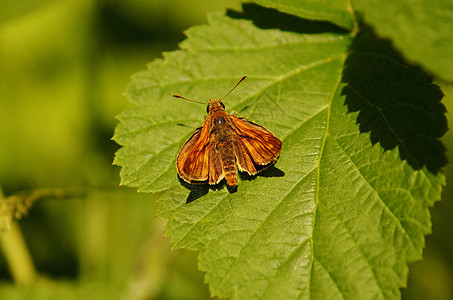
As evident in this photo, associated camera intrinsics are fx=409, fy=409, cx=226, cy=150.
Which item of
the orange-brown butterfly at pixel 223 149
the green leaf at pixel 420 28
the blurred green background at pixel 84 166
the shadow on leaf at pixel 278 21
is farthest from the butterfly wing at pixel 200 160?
the green leaf at pixel 420 28

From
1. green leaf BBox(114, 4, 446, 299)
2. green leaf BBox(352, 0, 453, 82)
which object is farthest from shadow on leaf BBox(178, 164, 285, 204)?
green leaf BBox(352, 0, 453, 82)

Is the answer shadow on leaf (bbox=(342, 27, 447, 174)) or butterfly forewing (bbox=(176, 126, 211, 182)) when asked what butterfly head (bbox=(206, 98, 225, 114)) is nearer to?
butterfly forewing (bbox=(176, 126, 211, 182))

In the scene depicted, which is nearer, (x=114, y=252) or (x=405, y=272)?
(x=405, y=272)

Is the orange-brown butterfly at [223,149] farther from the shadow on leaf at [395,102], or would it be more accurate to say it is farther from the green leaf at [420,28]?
the green leaf at [420,28]

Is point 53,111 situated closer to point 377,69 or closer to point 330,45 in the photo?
point 330,45

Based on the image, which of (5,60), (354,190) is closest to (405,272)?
(354,190)
